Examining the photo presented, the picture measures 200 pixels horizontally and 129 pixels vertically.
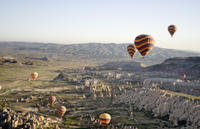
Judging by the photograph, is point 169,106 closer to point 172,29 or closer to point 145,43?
point 145,43

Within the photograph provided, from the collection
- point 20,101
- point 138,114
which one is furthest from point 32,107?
point 138,114

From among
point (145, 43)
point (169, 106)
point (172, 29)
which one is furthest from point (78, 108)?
point (172, 29)

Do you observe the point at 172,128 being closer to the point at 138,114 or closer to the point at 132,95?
the point at 138,114

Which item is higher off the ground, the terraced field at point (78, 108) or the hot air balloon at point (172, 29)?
the hot air balloon at point (172, 29)

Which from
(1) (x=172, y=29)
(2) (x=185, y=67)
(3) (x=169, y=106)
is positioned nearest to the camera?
(3) (x=169, y=106)

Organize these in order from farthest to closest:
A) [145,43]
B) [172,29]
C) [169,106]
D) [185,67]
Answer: [185,67], [172,29], [169,106], [145,43]

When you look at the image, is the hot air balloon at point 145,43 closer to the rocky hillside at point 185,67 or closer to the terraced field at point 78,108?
the terraced field at point 78,108

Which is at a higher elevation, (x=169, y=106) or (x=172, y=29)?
(x=172, y=29)

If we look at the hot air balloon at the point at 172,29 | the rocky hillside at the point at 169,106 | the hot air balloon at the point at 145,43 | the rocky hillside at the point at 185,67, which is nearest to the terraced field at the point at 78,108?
the rocky hillside at the point at 169,106

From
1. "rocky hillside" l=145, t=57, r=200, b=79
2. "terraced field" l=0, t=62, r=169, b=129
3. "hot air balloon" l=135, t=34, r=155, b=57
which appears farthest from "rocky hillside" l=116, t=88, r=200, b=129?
"rocky hillside" l=145, t=57, r=200, b=79

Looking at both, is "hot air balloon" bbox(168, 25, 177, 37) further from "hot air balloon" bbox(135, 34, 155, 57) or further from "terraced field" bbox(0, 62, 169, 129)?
"terraced field" bbox(0, 62, 169, 129)

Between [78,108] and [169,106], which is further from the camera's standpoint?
[78,108]
